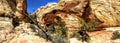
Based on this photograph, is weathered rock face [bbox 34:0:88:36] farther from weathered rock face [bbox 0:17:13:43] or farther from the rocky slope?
weathered rock face [bbox 0:17:13:43]

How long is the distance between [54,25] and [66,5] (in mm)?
7308

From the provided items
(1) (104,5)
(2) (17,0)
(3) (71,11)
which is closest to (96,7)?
(1) (104,5)

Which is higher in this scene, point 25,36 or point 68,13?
point 25,36

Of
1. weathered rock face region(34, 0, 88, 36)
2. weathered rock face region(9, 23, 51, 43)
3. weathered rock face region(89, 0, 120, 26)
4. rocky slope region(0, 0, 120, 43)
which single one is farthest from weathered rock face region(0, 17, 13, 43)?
weathered rock face region(34, 0, 88, 36)

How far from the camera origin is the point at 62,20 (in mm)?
70000

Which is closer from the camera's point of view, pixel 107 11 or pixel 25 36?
pixel 25 36

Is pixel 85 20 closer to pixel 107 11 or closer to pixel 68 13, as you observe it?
pixel 68 13

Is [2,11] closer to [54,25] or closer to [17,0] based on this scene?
[17,0]

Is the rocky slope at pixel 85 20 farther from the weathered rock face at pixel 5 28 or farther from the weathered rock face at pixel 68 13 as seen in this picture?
the weathered rock face at pixel 5 28

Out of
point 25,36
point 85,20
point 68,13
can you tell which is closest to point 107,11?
point 85,20

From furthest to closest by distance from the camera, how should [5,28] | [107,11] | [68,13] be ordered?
[68,13]
[107,11]
[5,28]

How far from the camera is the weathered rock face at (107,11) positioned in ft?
198

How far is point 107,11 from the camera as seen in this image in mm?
61406

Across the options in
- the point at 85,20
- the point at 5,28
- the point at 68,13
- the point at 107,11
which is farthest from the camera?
the point at 68,13
